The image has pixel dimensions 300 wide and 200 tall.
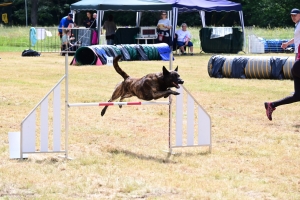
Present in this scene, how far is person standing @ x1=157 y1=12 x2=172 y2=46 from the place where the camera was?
1043 inches

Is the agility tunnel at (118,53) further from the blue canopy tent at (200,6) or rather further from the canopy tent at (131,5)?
the blue canopy tent at (200,6)

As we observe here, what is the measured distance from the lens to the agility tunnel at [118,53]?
21312mm

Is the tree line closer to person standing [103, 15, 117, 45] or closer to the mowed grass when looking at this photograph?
person standing [103, 15, 117, 45]

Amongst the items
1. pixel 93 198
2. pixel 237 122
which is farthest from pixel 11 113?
pixel 93 198

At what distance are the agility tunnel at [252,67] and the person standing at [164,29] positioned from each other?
9204 mm

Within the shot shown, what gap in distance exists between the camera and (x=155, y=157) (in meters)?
7.62

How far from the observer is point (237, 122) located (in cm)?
1035

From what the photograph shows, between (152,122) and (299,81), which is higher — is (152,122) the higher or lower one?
the lower one

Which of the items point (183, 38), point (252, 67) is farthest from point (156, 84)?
point (183, 38)

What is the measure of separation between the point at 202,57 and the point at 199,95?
1233 centimetres

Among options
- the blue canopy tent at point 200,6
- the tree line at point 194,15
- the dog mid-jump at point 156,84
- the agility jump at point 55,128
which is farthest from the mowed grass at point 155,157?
the tree line at point 194,15

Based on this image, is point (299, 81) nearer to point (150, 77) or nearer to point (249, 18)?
point (150, 77)

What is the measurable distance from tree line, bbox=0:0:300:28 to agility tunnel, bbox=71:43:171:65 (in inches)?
1219

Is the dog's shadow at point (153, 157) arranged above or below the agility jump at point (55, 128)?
below
